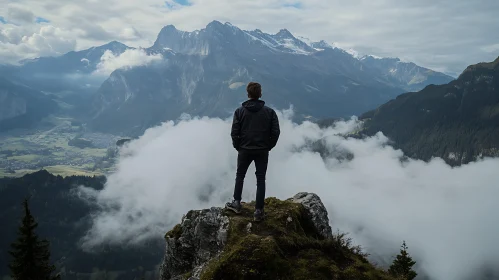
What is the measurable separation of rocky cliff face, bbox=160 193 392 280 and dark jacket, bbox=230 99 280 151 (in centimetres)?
314

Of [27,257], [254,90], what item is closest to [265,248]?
[254,90]

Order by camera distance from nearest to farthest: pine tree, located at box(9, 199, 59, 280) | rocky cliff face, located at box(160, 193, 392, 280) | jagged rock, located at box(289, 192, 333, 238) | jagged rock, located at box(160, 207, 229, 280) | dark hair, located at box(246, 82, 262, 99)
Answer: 1. rocky cliff face, located at box(160, 193, 392, 280)
2. dark hair, located at box(246, 82, 262, 99)
3. jagged rock, located at box(160, 207, 229, 280)
4. jagged rock, located at box(289, 192, 333, 238)
5. pine tree, located at box(9, 199, 59, 280)

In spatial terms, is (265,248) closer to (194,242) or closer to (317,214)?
(194,242)

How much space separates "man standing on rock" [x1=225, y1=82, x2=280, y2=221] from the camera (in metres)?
13.3

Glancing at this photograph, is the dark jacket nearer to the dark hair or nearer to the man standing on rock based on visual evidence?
the man standing on rock

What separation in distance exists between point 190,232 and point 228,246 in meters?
3.72

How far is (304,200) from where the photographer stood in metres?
16.9

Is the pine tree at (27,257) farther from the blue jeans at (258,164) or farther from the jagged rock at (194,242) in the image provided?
the blue jeans at (258,164)

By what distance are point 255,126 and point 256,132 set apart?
0.24 metres

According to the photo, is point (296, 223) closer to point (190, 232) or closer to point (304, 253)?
point (304, 253)

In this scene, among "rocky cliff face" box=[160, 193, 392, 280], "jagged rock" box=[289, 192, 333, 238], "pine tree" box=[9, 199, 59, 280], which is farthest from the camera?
"pine tree" box=[9, 199, 59, 280]

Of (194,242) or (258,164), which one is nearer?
(258,164)

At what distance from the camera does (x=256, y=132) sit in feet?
43.6

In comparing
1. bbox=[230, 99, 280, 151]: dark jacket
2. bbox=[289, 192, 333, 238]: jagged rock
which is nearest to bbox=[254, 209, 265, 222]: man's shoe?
bbox=[230, 99, 280, 151]: dark jacket
